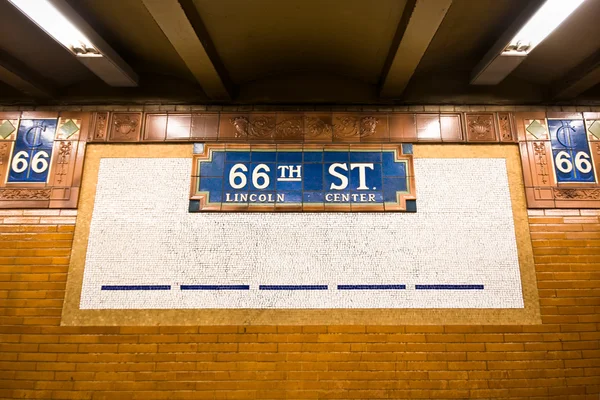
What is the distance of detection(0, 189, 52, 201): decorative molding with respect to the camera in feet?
12.3

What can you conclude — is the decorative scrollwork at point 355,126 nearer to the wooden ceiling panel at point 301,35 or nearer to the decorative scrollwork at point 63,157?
the wooden ceiling panel at point 301,35

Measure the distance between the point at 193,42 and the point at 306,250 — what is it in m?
2.19

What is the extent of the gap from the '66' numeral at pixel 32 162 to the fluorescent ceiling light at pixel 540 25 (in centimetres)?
475

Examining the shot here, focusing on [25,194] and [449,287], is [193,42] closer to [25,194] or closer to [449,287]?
[25,194]

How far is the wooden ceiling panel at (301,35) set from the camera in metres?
2.97

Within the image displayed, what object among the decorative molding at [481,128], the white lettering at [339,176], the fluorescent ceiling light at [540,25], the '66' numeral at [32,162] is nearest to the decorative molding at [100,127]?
the '66' numeral at [32,162]

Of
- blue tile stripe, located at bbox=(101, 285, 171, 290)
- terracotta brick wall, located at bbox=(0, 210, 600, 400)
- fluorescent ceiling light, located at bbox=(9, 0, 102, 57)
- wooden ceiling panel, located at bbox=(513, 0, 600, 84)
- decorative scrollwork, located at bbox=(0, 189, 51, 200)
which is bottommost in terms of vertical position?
terracotta brick wall, located at bbox=(0, 210, 600, 400)

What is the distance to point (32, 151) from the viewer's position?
12.7ft

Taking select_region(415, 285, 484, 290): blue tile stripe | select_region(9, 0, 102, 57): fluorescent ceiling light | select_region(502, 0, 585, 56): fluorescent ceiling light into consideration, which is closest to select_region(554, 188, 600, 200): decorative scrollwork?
select_region(415, 285, 484, 290): blue tile stripe

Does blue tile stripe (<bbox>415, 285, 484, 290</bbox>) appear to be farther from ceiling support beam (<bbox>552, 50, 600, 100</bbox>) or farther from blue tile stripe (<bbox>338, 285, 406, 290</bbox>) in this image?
ceiling support beam (<bbox>552, 50, 600, 100</bbox>)

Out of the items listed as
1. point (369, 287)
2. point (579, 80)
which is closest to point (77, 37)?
point (369, 287)

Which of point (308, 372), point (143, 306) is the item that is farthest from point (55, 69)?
point (308, 372)

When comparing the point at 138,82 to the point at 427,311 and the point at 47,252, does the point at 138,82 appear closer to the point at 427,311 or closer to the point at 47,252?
the point at 47,252

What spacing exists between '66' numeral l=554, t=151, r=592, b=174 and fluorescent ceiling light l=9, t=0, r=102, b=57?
476 centimetres
